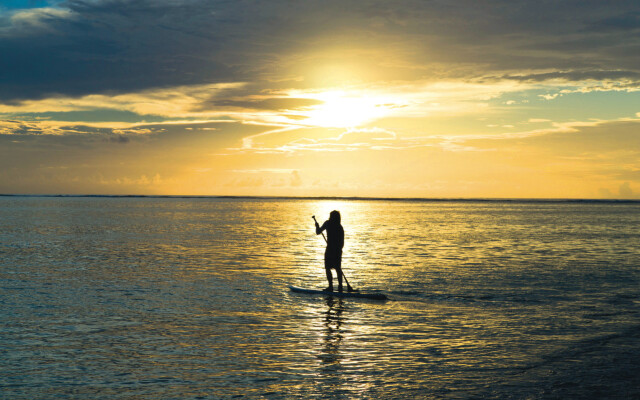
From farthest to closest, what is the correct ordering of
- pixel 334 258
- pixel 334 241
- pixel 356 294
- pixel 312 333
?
pixel 334 258 < pixel 334 241 < pixel 356 294 < pixel 312 333

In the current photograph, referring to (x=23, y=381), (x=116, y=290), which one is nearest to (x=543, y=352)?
(x=23, y=381)

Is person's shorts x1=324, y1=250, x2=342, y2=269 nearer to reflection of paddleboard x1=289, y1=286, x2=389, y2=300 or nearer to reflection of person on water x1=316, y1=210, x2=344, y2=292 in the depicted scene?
reflection of person on water x1=316, y1=210, x2=344, y2=292

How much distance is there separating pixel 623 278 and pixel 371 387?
67.7ft

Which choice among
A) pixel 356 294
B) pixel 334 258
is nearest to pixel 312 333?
pixel 356 294

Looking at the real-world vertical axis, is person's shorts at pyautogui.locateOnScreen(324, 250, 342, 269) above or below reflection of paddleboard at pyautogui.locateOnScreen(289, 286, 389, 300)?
above

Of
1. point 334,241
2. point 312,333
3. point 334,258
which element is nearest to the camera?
point 312,333

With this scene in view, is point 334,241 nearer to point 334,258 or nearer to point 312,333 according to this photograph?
point 334,258

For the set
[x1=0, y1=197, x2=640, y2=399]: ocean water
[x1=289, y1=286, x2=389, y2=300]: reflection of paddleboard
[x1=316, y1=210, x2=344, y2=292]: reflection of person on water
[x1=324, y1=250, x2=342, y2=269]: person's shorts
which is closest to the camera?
[x1=0, y1=197, x2=640, y2=399]: ocean water

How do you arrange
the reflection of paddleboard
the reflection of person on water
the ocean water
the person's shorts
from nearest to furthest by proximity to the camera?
the ocean water, the reflection of paddleboard, the reflection of person on water, the person's shorts

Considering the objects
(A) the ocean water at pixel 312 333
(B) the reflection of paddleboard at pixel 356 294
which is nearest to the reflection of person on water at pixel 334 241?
(B) the reflection of paddleboard at pixel 356 294

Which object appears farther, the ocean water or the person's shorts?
the person's shorts

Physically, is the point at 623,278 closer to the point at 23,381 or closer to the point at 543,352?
the point at 543,352

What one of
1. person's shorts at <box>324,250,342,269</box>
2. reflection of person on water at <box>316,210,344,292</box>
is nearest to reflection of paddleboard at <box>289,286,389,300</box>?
reflection of person on water at <box>316,210,344,292</box>

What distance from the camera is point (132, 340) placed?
13586mm
